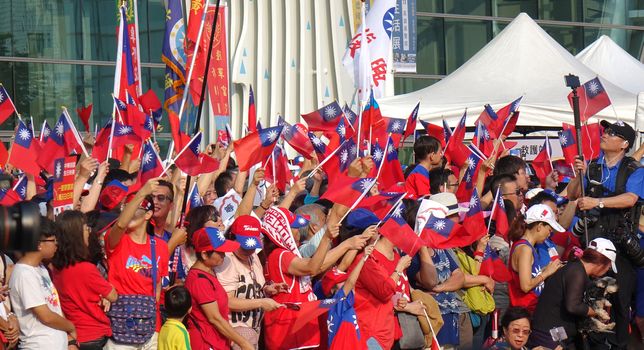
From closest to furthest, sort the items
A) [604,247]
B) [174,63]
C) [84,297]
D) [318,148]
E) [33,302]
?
1. [33,302]
2. [84,297]
3. [604,247]
4. [318,148]
5. [174,63]

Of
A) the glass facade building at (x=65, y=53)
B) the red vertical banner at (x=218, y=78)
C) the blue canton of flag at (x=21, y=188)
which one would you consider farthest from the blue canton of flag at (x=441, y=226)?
the glass facade building at (x=65, y=53)

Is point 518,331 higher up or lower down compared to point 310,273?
lower down

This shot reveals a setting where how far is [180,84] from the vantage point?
11.6 metres

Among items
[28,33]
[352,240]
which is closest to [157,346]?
[352,240]

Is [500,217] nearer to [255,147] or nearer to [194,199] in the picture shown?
[255,147]

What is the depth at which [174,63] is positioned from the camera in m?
11.8

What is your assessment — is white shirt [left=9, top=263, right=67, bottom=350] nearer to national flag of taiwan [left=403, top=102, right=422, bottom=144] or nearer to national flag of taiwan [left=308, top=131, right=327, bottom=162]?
national flag of taiwan [left=308, top=131, right=327, bottom=162]

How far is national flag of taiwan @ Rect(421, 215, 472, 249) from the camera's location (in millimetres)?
8453

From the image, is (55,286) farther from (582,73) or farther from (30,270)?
(582,73)

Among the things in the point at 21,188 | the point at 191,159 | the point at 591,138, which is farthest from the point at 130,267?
the point at 591,138

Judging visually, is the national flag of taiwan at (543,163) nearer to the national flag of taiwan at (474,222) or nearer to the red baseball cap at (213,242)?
the national flag of taiwan at (474,222)

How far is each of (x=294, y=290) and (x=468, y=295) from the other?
174 cm

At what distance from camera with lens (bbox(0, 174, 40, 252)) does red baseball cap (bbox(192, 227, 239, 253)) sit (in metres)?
3.46

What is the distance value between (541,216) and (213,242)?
106 inches
